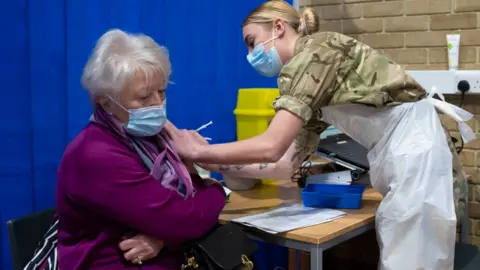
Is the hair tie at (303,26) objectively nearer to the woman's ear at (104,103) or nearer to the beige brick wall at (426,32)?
the woman's ear at (104,103)

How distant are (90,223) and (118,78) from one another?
0.40 meters

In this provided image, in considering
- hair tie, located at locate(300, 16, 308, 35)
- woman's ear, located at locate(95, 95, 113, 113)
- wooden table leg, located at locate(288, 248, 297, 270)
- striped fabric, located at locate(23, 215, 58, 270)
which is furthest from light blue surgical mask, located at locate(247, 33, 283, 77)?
wooden table leg, located at locate(288, 248, 297, 270)

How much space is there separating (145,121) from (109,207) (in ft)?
0.86

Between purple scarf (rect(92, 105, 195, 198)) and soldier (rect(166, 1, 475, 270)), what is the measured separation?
0.25ft

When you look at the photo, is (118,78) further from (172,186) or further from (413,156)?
(413,156)

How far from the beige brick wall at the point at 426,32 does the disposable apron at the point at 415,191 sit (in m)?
0.96

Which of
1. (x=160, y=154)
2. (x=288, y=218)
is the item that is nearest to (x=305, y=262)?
(x=288, y=218)

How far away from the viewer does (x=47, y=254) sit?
5.44 ft

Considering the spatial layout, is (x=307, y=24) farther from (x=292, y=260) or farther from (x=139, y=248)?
(x=292, y=260)

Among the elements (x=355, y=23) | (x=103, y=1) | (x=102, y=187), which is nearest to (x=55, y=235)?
(x=102, y=187)

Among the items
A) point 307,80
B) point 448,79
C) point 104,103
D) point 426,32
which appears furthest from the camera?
point 426,32

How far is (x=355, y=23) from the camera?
307 cm

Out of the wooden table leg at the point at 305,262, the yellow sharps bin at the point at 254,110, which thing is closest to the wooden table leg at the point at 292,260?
the wooden table leg at the point at 305,262

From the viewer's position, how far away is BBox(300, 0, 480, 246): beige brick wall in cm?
272
